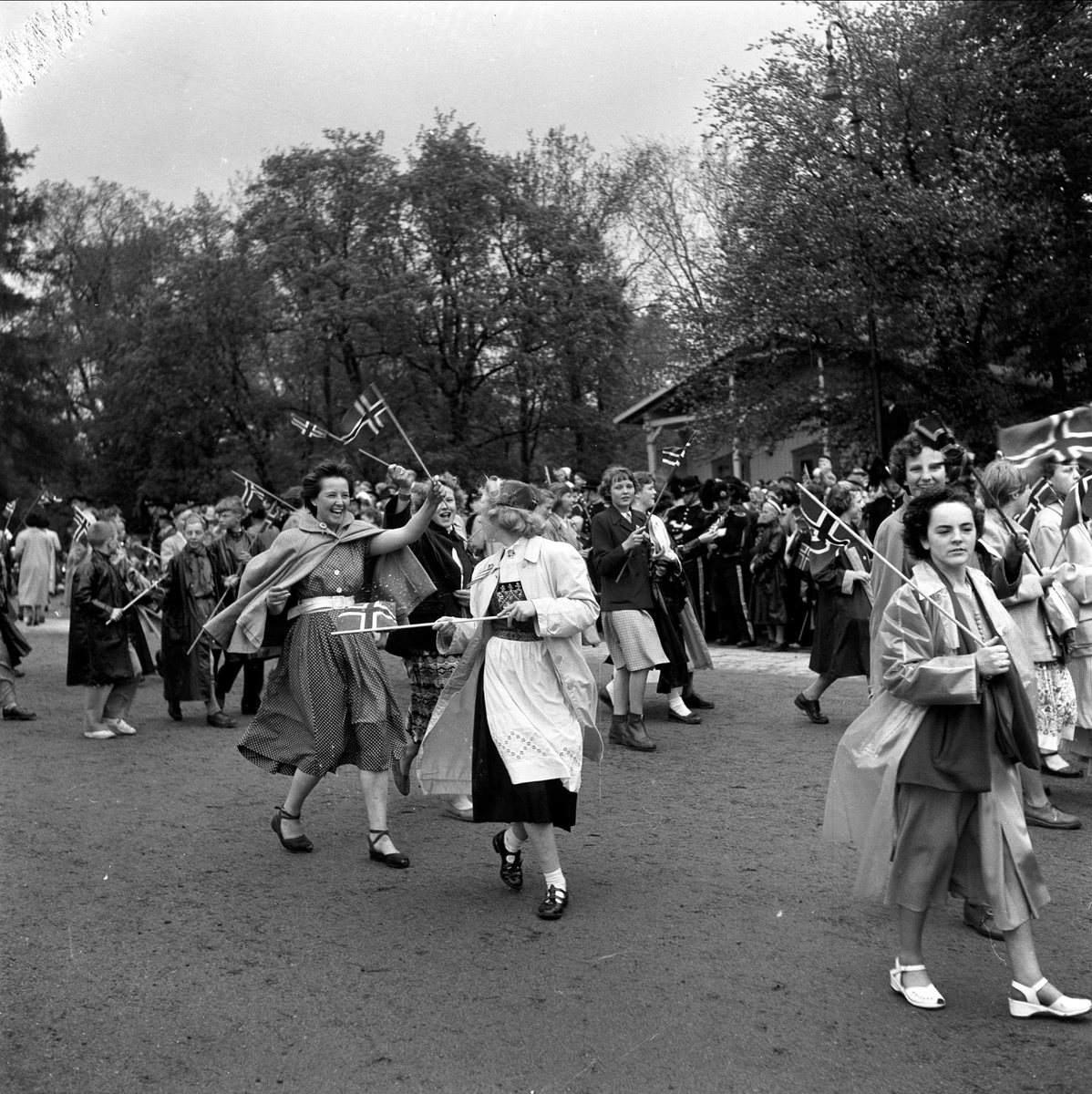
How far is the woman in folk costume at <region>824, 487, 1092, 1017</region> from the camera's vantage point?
4.25 metres

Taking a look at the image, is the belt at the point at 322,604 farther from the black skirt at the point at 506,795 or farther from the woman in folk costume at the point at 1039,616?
the woman in folk costume at the point at 1039,616

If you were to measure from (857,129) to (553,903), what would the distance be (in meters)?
22.4

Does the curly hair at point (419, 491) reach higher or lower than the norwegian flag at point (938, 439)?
lower

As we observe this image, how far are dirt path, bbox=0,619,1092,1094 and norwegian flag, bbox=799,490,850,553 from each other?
147 centimetres

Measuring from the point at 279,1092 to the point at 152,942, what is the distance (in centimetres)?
158

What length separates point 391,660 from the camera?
51.0ft

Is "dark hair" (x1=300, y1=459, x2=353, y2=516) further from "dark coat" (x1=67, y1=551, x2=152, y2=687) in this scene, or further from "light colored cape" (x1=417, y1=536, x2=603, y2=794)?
"dark coat" (x1=67, y1=551, x2=152, y2=687)

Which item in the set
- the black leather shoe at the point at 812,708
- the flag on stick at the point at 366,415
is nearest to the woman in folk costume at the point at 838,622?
the black leather shoe at the point at 812,708

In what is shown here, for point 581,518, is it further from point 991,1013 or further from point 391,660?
point 991,1013

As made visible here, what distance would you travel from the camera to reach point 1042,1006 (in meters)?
4.18

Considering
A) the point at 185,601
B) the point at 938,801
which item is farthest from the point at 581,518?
the point at 938,801

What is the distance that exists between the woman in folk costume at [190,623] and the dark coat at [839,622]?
473cm

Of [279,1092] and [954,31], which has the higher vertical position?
[954,31]

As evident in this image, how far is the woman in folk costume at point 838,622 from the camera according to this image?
988 centimetres
